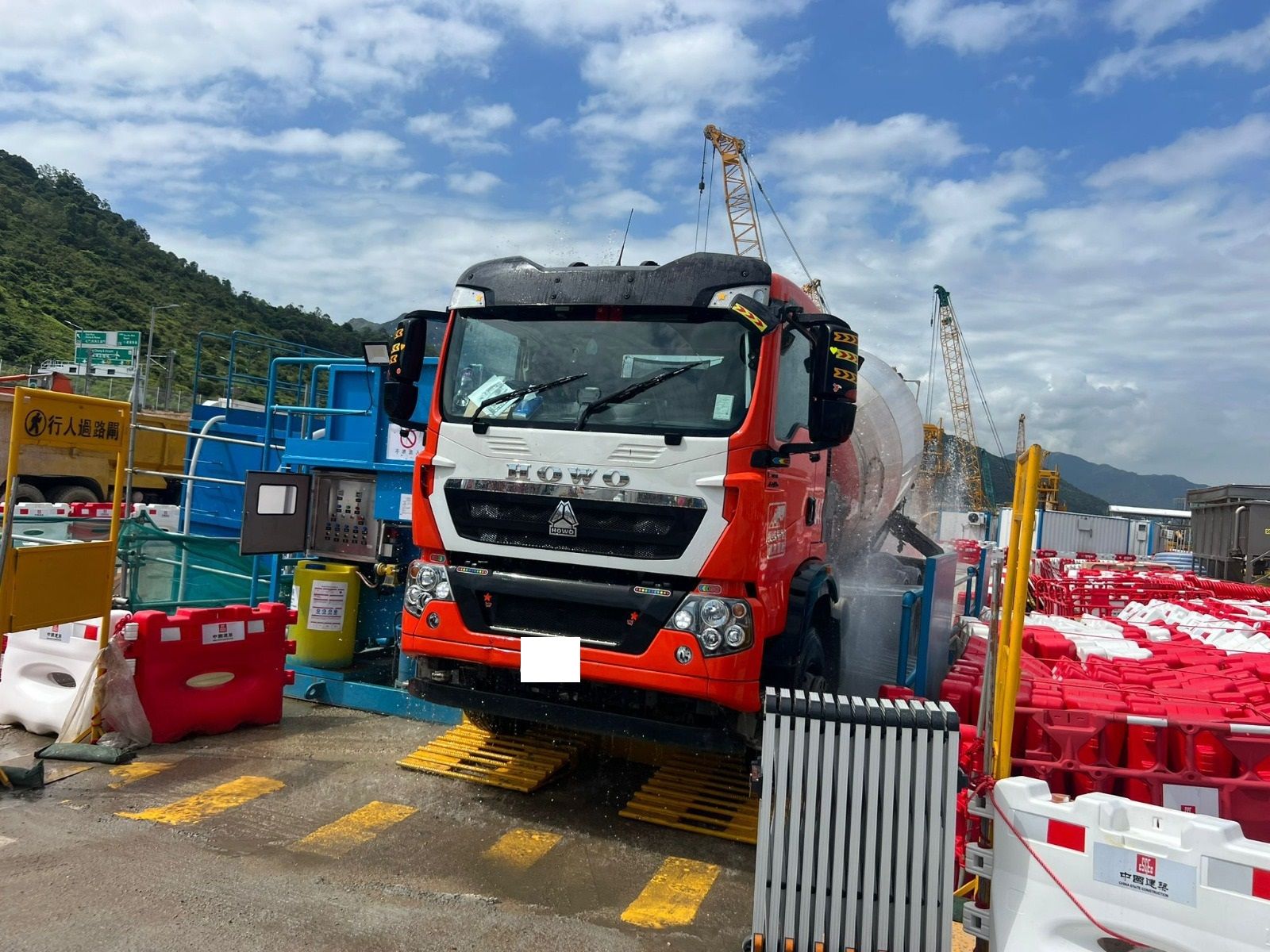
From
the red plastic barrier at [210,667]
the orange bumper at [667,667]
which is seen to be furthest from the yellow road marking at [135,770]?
the orange bumper at [667,667]

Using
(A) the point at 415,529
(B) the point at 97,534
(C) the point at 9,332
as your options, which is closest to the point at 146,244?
(C) the point at 9,332

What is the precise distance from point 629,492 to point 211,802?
2934 mm

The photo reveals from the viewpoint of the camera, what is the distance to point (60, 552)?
5.27m

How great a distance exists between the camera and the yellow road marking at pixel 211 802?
15.2 feet

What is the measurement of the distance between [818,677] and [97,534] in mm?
7724

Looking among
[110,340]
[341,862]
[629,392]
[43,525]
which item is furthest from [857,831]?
[110,340]

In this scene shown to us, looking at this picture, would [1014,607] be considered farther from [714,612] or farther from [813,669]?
[813,669]

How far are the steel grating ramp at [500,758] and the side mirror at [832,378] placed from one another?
2.73m

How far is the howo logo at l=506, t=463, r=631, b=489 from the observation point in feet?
14.7

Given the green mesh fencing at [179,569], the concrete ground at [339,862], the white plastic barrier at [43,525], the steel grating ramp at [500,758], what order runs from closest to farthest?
the concrete ground at [339,862], the steel grating ramp at [500,758], the green mesh fencing at [179,569], the white plastic barrier at [43,525]

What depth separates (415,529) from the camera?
5031mm

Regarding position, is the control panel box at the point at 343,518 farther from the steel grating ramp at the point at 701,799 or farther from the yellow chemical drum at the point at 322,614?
the steel grating ramp at the point at 701,799

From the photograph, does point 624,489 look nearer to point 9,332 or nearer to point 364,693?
point 364,693

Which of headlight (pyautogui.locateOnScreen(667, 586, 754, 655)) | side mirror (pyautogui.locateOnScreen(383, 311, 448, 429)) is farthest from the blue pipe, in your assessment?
side mirror (pyautogui.locateOnScreen(383, 311, 448, 429))
